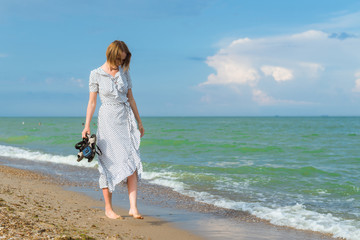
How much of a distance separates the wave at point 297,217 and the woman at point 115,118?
257 centimetres

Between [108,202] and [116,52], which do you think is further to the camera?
[108,202]

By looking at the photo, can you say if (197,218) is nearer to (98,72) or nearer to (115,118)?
(115,118)

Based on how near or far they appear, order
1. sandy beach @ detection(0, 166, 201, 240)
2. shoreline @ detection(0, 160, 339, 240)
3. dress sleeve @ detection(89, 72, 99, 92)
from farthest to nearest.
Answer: shoreline @ detection(0, 160, 339, 240) → dress sleeve @ detection(89, 72, 99, 92) → sandy beach @ detection(0, 166, 201, 240)

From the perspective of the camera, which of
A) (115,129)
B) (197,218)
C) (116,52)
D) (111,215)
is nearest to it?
(116,52)

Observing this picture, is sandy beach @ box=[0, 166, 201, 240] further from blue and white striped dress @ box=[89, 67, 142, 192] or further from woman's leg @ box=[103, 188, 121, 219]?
blue and white striped dress @ box=[89, 67, 142, 192]

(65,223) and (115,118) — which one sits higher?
(115,118)

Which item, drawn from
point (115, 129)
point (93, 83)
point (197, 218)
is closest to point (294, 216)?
point (197, 218)

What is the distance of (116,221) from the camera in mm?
4449

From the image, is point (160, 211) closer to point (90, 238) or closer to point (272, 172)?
point (90, 238)

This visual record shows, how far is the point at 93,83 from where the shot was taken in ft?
14.2

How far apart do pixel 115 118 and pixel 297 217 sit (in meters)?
3.46

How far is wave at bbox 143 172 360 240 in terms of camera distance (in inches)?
203

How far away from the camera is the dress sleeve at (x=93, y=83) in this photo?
4324mm

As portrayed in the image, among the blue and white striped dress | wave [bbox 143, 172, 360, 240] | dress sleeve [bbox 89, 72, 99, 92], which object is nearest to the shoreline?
wave [bbox 143, 172, 360, 240]
